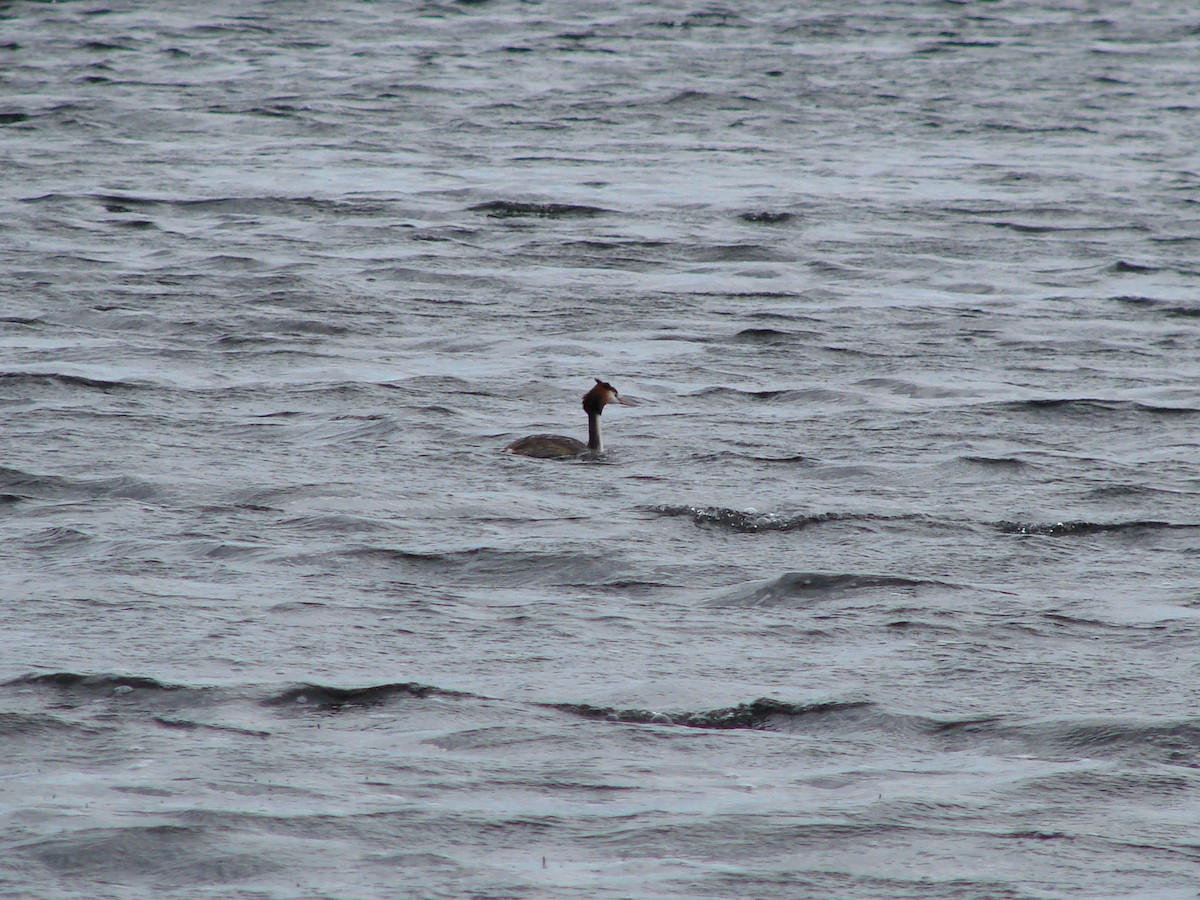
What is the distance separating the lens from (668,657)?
25.6 ft

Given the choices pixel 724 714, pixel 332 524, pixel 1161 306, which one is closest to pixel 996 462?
pixel 332 524

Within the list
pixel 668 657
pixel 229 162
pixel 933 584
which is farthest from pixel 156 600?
pixel 229 162

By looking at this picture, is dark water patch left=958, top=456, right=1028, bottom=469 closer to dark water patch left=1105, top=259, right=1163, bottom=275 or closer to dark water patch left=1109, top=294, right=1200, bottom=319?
dark water patch left=1109, top=294, right=1200, bottom=319

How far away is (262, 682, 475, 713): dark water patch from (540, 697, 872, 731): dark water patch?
469 millimetres

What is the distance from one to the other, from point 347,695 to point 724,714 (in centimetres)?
141

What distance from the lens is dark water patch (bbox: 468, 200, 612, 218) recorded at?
62.8 feet

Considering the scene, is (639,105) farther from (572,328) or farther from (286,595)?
(286,595)

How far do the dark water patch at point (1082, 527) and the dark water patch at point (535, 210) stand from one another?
9.85m

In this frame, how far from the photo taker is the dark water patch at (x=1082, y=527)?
9.82 metres

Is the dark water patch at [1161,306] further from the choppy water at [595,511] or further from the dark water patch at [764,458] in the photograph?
the dark water patch at [764,458]

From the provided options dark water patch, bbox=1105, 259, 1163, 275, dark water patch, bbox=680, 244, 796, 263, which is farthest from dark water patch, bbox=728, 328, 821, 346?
dark water patch, bbox=1105, 259, 1163, 275

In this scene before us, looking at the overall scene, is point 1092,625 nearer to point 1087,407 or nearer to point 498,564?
point 498,564

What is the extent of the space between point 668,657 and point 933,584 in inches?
65.9

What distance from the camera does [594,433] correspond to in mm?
11227
